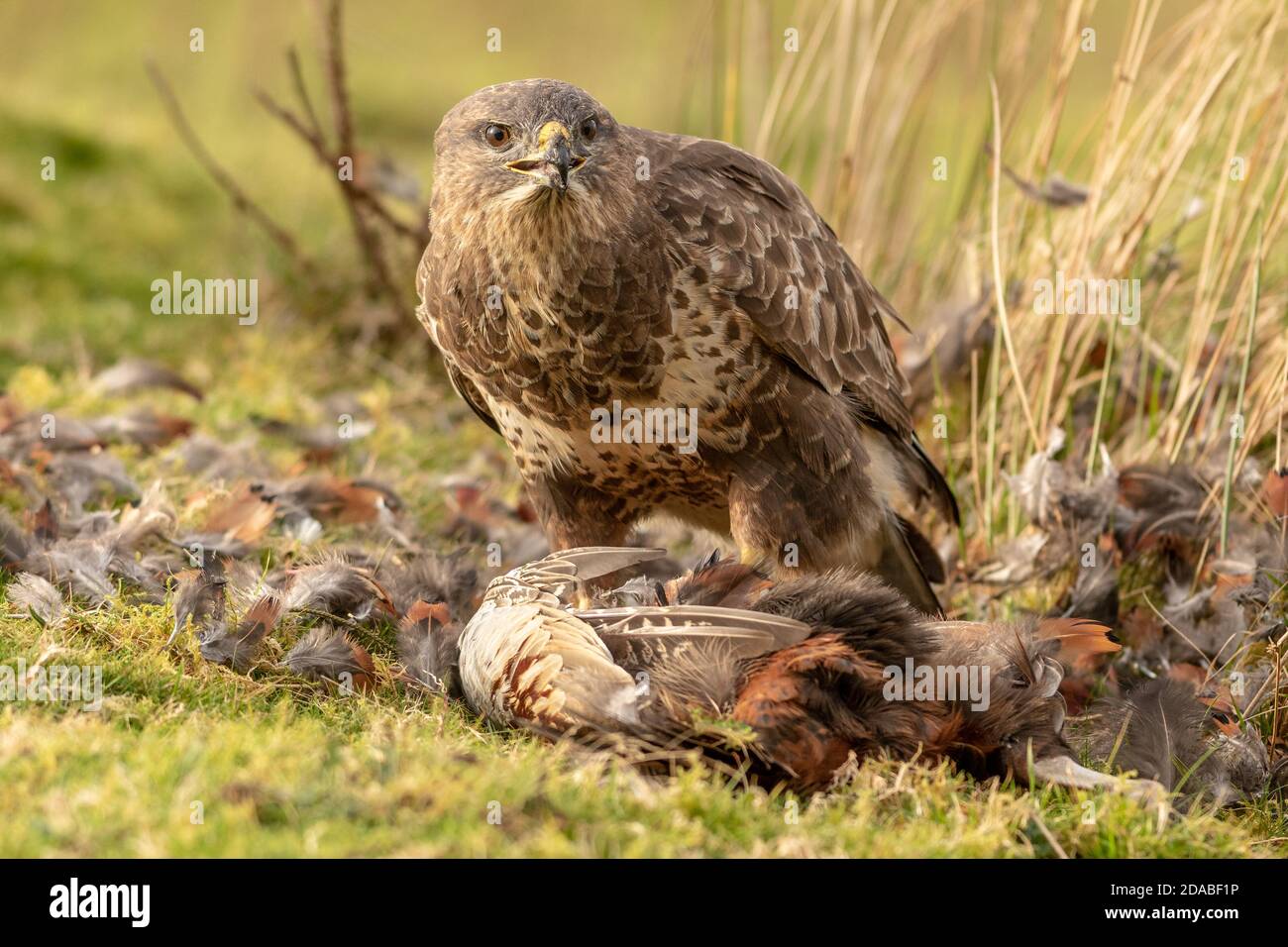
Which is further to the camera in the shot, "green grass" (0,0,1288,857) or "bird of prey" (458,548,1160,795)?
"bird of prey" (458,548,1160,795)

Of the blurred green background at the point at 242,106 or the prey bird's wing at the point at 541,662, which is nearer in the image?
the prey bird's wing at the point at 541,662

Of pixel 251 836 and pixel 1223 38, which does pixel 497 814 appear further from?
pixel 1223 38

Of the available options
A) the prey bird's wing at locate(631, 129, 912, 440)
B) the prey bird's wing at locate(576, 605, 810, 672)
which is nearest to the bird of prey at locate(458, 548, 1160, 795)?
the prey bird's wing at locate(576, 605, 810, 672)

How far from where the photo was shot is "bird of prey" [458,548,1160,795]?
3.20 m

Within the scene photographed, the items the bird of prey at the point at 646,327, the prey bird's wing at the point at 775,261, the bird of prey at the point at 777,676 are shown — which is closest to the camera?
the bird of prey at the point at 777,676

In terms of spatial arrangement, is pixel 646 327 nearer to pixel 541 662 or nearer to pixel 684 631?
pixel 684 631

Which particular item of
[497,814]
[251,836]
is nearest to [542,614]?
[497,814]

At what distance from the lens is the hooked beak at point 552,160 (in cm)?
370

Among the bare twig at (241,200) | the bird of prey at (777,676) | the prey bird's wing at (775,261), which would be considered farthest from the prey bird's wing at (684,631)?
the bare twig at (241,200)

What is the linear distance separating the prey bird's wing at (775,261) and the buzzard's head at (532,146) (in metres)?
0.22

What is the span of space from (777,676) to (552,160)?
1.49 meters

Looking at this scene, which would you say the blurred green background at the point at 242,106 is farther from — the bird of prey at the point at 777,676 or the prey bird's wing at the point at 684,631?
the prey bird's wing at the point at 684,631

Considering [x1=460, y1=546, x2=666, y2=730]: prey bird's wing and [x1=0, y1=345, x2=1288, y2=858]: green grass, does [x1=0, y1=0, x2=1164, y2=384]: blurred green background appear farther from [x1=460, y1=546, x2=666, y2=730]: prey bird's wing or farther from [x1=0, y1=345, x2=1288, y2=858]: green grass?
[x1=0, y1=345, x2=1288, y2=858]: green grass
